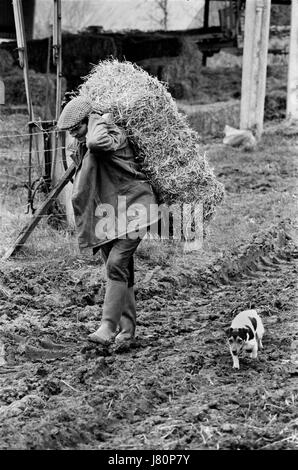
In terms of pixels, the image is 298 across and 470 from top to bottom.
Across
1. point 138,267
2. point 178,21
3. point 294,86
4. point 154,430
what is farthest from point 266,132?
point 154,430

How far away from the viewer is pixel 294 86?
1708 cm

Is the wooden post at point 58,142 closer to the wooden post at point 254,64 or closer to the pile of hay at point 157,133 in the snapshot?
the pile of hay at point 157,133

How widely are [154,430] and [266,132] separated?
1286 centimetres

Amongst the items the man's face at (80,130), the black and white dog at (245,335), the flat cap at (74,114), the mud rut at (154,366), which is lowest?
the mud rut at (154,366)

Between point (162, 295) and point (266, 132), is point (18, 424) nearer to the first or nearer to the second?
A: point (162, 295)

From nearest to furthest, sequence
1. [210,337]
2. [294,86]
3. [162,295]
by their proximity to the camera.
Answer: [210,337], [162,295], [294,86]

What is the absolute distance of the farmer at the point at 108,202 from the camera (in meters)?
6.40

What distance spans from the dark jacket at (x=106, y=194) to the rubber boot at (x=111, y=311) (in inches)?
13.2

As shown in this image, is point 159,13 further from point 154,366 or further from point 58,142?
point 154,366

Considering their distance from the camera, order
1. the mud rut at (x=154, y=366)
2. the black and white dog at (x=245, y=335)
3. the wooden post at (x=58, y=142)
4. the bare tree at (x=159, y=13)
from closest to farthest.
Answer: the mud rut at (x=154, y=366) → the black and white dog at (x=245, y=335) → the wooden post at (x=58, y=142) → the bare tree at (x=159, y=13)

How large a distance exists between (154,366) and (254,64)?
11.1 metres

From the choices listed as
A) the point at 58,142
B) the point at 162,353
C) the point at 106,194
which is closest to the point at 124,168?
the point at 106,194

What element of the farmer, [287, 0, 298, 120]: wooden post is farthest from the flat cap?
[287, 0, 298, 120]: wooden post

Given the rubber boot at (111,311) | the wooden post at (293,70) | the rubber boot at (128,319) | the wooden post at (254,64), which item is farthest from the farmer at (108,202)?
the wooden post at (293,70)
